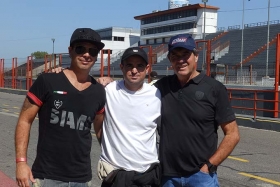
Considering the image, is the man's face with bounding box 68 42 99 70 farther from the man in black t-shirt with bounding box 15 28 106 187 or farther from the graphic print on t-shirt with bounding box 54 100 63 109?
the graphic print on t-shirt with bounding box 54 100 63 109

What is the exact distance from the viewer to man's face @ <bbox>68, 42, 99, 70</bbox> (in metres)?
2.82

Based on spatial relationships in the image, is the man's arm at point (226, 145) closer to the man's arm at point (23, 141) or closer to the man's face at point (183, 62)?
the man's face at point (183, 62)

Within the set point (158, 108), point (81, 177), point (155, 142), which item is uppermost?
point (158, 108)

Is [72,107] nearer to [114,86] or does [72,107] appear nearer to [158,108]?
[114,86]

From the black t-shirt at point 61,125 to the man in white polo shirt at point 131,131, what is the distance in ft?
0.65

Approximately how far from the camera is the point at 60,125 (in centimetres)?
270

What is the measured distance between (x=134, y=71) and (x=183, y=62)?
0.37m

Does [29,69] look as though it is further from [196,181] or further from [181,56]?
[196,181]

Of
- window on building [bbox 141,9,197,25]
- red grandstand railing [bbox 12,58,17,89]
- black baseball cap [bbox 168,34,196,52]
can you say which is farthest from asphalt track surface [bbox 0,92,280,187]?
window on building [bbox 141,9,197,25]

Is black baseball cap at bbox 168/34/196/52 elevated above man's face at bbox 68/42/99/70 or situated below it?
above

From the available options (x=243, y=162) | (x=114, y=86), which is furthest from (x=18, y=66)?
(x=114, y=86)

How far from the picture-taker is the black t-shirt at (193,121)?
9.15 ft

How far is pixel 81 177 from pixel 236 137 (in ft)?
3.77

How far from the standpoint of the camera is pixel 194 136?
2803 millimetres
